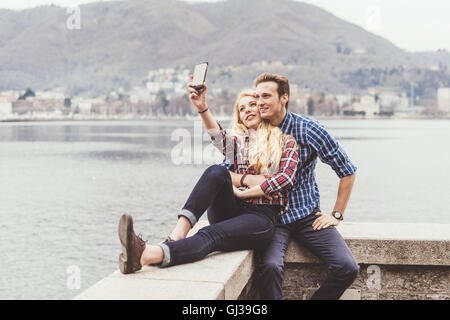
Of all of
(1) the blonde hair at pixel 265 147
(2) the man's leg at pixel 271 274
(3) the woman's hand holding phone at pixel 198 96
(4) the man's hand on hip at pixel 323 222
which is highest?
(3) the woman's hand holding phone at pixel 198 96

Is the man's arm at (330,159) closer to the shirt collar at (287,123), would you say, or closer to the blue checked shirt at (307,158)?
the blue checked shirt at (307,158)

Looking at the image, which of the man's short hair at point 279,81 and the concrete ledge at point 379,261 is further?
the man's short hair at point 279,81

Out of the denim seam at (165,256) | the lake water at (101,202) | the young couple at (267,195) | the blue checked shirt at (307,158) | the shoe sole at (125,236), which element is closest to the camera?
the shoe sole at (125,236)

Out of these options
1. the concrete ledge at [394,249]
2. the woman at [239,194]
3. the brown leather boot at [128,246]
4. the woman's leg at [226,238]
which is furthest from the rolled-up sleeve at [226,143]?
the brown leather boot at [128,246]

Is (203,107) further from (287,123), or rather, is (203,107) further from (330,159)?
(330,159)

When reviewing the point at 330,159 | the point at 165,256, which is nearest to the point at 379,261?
the point at 330,159

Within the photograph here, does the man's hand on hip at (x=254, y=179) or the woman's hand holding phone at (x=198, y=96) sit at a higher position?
the woman's hand holding phone at (x=198, y=96)

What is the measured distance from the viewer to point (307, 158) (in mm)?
4098

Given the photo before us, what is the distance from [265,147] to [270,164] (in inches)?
4.8

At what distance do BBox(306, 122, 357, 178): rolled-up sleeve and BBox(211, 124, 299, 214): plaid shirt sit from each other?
0.13 m

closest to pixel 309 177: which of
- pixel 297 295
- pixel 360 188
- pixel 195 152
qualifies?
pixel 297 295

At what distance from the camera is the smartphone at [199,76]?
399 cm

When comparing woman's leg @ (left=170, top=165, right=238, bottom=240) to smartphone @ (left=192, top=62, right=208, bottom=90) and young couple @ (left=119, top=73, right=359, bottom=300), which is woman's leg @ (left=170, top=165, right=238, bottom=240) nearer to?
young couple @ (left=119, top=73, right=359, bottom=300)

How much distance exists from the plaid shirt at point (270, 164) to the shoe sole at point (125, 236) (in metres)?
1.00
